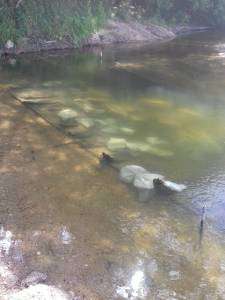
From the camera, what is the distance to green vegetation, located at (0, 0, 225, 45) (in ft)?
45.8

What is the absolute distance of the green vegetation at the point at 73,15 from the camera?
45.8 ft

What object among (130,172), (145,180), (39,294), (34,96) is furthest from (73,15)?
(39,294)

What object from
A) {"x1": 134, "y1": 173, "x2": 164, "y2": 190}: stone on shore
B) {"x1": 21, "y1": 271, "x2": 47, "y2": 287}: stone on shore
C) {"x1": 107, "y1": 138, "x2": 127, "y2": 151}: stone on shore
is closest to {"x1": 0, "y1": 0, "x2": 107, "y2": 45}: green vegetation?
{"x1": 107, "y1": 138, "x2": 127, "y2": 151}: stone on shore

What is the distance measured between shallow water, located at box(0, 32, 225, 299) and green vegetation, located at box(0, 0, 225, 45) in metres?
1.05

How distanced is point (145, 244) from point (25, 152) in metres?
2.62

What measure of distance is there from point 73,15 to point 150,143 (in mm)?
9228

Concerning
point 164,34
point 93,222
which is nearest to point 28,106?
point 93,222

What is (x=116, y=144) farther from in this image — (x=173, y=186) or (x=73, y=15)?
(x=73, y=15)

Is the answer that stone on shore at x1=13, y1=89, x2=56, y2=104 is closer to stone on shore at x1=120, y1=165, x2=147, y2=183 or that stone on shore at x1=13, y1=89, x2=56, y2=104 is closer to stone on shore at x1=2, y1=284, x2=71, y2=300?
stone on shore at x1=120, y1=165, x2=147, y2=183

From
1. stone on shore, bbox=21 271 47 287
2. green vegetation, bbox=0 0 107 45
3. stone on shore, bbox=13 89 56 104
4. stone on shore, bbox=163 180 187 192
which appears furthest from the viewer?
green vegetation, bbox=0 0 107 45

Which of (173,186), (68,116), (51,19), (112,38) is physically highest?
(51,19)

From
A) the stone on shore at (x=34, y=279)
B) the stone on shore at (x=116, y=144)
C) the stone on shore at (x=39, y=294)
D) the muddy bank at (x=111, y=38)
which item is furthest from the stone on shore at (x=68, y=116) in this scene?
the muddy bank at (x=111, y=38)

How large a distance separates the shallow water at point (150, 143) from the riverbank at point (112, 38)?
0.82 meters

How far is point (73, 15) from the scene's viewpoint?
15562 millimetres
